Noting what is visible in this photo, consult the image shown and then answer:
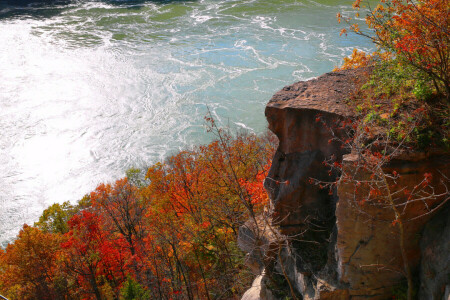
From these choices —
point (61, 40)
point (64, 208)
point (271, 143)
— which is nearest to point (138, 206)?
point (64, 208)

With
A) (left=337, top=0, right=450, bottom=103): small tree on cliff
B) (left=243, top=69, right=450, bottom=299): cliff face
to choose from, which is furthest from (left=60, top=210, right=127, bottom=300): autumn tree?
(left=337, top=0, right=450, bottom=103): small tree on cliff

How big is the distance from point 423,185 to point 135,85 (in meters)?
43.8

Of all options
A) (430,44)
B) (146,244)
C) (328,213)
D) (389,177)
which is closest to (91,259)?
(146,244)

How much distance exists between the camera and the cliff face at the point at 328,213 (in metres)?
9.03

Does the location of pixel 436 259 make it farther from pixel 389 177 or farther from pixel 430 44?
pixel 430 44

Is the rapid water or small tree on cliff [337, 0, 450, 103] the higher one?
small tree on cliff [337, 0, 450, 103]

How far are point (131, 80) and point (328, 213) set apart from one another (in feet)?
138

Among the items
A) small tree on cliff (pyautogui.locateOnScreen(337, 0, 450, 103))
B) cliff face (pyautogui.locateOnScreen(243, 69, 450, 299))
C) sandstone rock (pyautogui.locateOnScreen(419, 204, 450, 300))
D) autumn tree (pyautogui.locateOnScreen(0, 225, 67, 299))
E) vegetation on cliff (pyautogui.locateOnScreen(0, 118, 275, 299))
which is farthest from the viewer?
autumn tree (pyautogui.locateOnScreen(0, 225, 67, 299))

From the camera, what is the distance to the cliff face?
9031mm

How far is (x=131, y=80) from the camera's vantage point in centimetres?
4934

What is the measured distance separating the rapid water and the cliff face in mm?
25377

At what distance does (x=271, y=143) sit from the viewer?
2791cm

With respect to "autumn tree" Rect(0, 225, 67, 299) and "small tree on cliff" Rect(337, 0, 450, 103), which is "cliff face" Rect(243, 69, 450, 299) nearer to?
"small tree on cliff" Rect(337, 0, 450, 103)

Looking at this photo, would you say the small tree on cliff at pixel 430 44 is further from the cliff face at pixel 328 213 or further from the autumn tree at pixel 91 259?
the autumn tree at pixel 91 259
